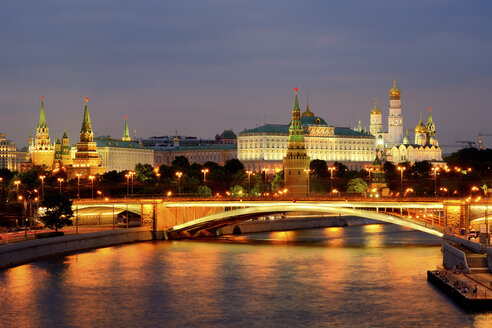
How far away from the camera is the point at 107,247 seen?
67.7 metres

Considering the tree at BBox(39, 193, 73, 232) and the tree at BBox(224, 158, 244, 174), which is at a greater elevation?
the tree at BBox(224, 158, 244, 174)

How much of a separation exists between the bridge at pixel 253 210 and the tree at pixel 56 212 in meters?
4.84

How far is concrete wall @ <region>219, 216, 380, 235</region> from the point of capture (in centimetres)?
8695

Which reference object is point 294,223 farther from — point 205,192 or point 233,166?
point 233,166

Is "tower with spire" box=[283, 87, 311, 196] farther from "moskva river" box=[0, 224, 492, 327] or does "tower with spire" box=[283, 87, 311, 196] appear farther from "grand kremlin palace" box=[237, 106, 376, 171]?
"moskva river" box=[0, 224, 492, 327]

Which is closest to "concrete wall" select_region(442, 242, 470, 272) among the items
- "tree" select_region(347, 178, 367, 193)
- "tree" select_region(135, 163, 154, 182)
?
"tree" select_region(347, 178, 367, 193)

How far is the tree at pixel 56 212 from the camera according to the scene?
2655 inches

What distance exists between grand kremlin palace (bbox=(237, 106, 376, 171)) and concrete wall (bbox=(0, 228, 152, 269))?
359 feet

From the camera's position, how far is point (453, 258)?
49.5 m

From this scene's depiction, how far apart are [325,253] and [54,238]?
1791 centimetres

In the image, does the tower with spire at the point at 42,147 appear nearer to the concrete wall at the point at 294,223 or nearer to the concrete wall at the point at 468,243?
the concrete wall at the point at 294,223

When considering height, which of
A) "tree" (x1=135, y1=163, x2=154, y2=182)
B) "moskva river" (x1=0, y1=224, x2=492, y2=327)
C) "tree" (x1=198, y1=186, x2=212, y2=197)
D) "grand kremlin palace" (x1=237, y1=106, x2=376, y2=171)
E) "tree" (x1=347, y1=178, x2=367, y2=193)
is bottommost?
"moskva river" (x1=0, y1=224, x2=492, y2=327)

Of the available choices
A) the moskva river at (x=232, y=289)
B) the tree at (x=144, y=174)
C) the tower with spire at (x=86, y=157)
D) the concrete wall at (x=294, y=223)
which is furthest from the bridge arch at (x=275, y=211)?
the tower with spire at (x=86, y=157)

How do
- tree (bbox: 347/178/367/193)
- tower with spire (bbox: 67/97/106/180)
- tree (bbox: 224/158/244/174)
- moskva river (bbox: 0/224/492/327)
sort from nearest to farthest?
moskva river (bbox: 0/224/492/327) → tree (bbox: 347/178/367/193) → tower with spire (bbox: 67/97/106/180) → tree (bbox: 224/158/244/174)
